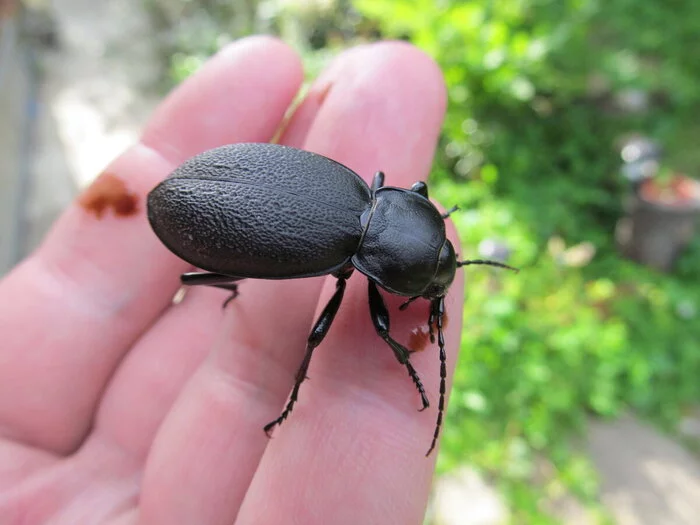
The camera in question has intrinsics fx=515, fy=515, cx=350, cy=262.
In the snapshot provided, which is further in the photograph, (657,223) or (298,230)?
(657,223)

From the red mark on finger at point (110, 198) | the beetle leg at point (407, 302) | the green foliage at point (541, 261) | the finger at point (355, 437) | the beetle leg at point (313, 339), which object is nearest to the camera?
the finger at point (355, 437)

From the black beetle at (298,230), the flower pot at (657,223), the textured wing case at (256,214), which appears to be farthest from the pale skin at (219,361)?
the flower pot at (657,223)

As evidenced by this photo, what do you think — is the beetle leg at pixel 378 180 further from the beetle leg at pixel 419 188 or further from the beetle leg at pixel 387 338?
the beetle leg at pixel 387 338

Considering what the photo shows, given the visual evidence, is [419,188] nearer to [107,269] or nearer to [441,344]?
[441,344]

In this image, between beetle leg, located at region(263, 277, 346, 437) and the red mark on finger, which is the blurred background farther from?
the red mark on finger

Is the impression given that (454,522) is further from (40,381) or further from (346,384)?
(40,381)

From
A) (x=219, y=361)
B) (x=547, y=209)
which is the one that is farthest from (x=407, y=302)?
(x=547, y=209)

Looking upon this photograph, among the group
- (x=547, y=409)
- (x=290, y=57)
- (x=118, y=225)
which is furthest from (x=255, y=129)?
(x=547, y=409)
